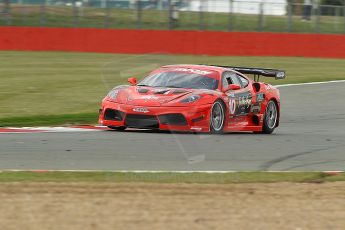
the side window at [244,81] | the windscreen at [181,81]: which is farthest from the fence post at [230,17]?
the windscreen at [181,81]

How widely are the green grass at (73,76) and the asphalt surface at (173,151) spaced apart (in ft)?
3.15

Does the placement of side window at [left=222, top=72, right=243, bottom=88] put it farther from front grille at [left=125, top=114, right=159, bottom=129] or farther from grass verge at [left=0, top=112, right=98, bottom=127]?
grass verge at [left=0, top=112, right=98, bottom=127]

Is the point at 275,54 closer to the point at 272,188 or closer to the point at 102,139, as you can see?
the point at 102,139

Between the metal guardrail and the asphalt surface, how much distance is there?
19839 millimetres

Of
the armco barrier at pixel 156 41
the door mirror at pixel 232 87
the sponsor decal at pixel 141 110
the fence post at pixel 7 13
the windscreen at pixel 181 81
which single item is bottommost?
the armco barrier at pixel 156 41

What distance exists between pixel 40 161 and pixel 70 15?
80.5 ft

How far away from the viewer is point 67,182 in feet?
26.3

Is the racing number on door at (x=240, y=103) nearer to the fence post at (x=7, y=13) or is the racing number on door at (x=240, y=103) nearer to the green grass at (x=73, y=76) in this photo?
the green grass at (x=73, y=76)

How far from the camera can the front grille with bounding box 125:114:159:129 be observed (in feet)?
41.6

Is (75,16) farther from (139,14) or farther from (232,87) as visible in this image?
(232,87)

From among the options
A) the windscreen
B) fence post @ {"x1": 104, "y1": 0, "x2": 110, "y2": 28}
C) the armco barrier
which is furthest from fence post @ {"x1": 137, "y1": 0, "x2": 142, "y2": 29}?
the windscreen

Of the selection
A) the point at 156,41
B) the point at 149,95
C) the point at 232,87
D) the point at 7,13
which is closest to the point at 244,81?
the point at 232,87

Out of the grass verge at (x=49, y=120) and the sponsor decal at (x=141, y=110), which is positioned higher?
the sponsor decal at (x=141, y=110)

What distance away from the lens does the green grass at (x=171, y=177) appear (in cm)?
830
